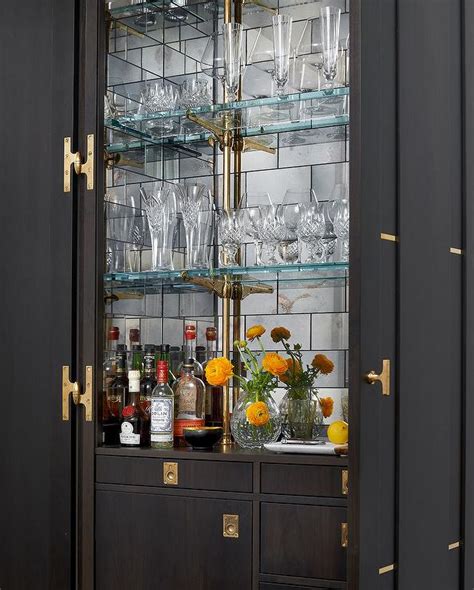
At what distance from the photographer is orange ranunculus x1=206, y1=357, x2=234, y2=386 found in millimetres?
2852

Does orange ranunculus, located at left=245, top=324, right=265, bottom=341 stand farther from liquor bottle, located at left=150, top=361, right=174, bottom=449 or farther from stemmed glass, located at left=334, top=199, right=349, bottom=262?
stemmed glass, located at left=334, top=199, right=349, bottom=262

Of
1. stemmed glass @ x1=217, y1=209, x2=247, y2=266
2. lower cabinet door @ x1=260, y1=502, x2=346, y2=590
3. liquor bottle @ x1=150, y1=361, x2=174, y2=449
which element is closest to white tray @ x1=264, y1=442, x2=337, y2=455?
lower cabinet door @ x1=260, y1=502, x2=346, y2=590

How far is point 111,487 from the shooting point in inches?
114

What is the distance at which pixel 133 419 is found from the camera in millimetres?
2973

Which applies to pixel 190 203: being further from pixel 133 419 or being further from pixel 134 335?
pixel 133 419

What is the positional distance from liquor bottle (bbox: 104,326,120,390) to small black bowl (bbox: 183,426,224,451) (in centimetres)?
29

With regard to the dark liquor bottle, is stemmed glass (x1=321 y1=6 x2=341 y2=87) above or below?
above

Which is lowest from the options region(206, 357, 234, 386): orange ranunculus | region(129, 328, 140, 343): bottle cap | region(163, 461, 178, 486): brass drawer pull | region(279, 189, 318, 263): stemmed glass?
region(163, 461, 178, 486): brass drawer pull

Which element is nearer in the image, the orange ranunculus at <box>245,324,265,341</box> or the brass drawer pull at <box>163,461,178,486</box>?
the brass drawer pull at <box>163,461,178,486</box>

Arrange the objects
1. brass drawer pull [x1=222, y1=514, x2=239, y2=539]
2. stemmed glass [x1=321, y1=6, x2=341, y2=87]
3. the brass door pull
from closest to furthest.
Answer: the brass door pull < brass drawer pull [x1=222, y1=514, x2=239, y2=539] < stemmed glass [x1=321, y1=6, x2=341, y2=87]

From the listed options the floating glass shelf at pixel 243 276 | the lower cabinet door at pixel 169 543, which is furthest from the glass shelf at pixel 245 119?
the lower cabinet door at pixel 169 543

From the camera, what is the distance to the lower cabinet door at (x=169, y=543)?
8.87ft
